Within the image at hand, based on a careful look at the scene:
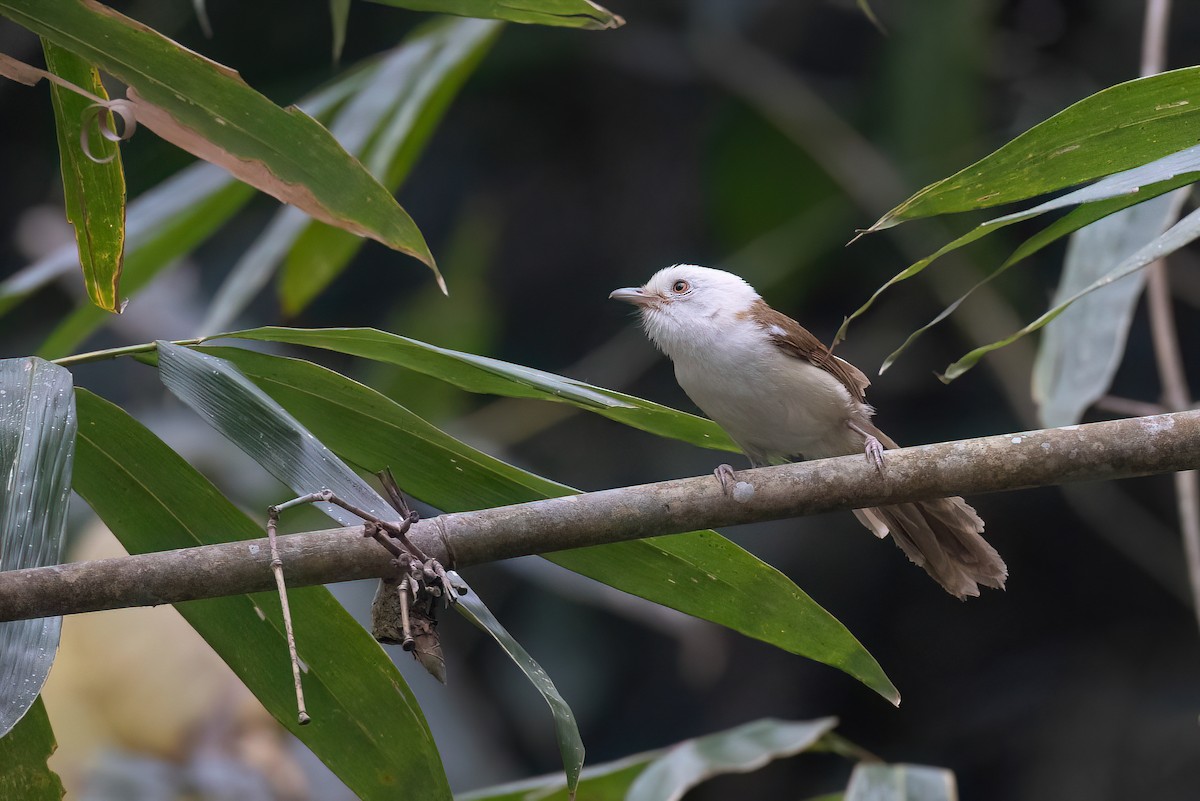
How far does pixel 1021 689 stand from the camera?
6.68m

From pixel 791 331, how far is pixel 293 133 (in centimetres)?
188

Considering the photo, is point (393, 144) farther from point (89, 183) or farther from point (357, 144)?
point (89, 183)

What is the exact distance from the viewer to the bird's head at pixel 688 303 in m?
3.74

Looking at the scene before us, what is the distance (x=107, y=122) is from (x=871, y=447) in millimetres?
1863

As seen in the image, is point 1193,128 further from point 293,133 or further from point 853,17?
point 853,17

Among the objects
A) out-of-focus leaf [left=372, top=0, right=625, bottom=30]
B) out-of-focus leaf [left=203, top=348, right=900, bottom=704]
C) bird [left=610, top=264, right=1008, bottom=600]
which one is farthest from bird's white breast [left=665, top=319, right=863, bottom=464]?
out-of-focus leaf [left=372, top=0, right=625, bottom=30]

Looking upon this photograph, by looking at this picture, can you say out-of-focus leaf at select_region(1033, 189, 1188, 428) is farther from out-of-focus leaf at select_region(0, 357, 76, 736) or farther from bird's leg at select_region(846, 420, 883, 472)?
out-of-focus leaf at select_region(0, 357, 76, 736)

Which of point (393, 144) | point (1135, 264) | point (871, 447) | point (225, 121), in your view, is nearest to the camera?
point (1135, 264)

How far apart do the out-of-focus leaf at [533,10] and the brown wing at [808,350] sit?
1.33 m

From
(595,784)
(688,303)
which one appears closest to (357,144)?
(688,303)

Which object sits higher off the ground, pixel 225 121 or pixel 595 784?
pixel 225 121

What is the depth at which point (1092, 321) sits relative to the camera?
3523 millimetres

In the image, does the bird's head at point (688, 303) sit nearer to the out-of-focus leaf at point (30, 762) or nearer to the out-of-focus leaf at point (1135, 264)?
the out-of-focus leaf at point (1135, 264)

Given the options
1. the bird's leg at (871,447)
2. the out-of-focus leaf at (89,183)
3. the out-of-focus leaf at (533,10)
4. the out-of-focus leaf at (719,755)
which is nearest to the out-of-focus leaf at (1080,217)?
the bird's leg at (871,447)
